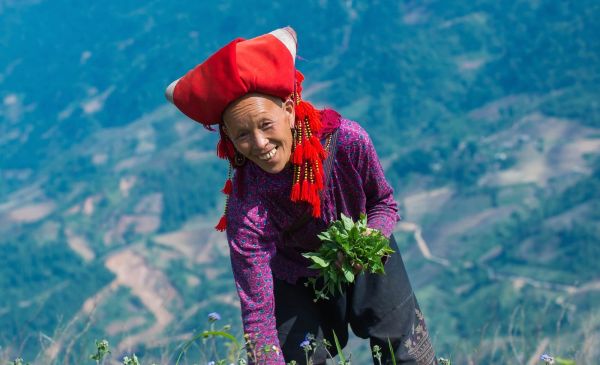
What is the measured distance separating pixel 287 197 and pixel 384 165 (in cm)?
12761

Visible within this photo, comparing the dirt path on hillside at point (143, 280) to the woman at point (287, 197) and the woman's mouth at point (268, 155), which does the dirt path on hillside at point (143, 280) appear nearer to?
the woman at point (287, 197)

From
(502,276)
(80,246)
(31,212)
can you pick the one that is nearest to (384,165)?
(80,246)

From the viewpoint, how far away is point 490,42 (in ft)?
545

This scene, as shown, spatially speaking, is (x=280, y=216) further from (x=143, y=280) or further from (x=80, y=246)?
(x=80, y=246)

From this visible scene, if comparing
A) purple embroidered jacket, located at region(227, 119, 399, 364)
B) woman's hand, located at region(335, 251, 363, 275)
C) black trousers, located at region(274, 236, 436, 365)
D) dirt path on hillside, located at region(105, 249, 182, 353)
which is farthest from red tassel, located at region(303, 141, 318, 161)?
dirt path on hillside, located at region(105, 249, 182, 353)

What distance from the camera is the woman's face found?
312 cm

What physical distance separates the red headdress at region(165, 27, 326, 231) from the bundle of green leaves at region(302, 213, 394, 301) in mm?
130

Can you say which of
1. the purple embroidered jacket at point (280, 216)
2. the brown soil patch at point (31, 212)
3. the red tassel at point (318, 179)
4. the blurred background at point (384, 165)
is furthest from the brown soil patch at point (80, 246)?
the red tassel at point (318, 179)

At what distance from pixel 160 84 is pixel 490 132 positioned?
78603mm

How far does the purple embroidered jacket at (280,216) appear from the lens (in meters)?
3.26

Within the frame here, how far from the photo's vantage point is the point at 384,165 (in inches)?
5133

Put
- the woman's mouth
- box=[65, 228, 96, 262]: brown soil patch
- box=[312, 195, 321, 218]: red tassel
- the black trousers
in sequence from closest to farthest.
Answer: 1. the woman's mouth
2. box=[312, 195, 321, 218]: red tassel
3. the black trousers
4. box=[65, 228, 96, 262]: brown soil patch

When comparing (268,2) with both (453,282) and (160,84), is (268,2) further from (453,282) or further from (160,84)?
(453,282)

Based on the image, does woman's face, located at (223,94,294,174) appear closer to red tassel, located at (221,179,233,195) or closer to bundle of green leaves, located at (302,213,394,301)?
red tassel, located at (221,179,233,195)
